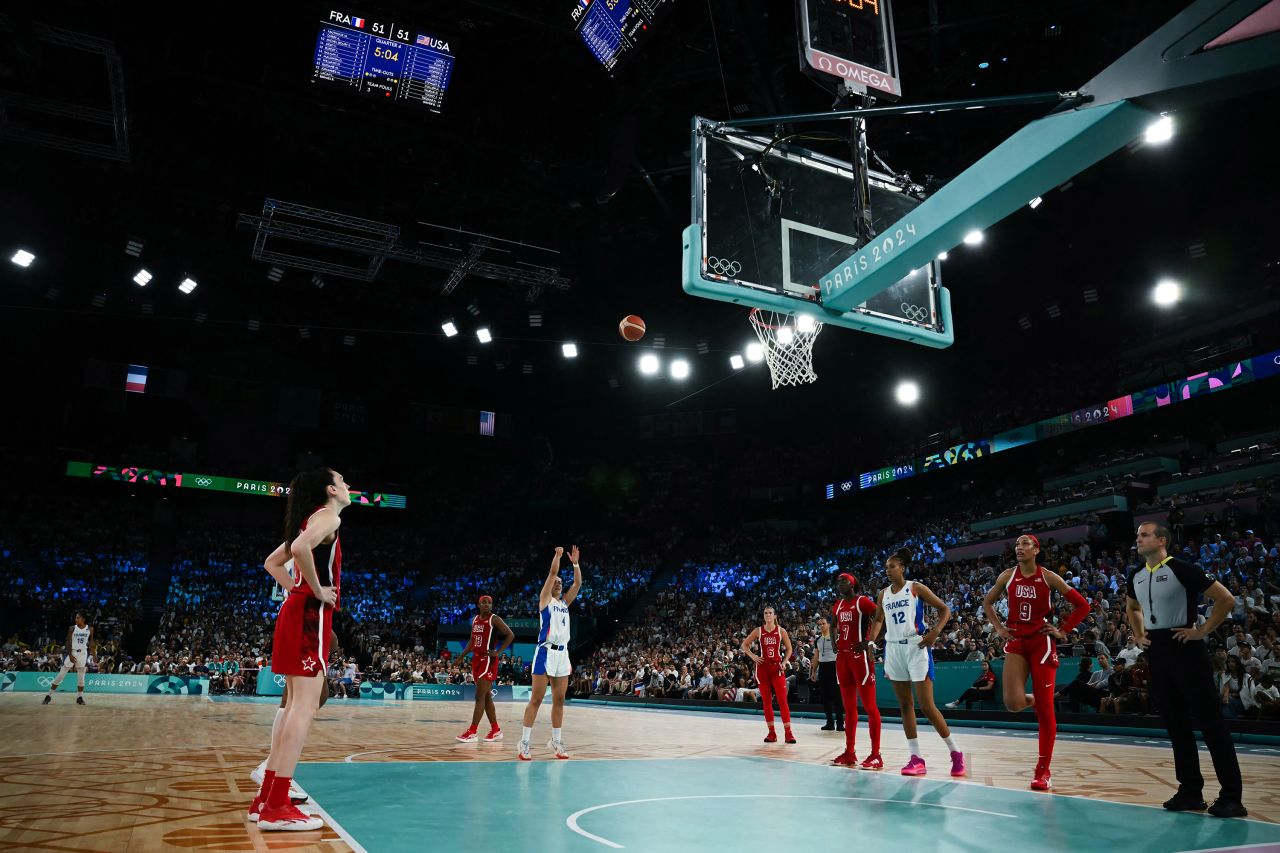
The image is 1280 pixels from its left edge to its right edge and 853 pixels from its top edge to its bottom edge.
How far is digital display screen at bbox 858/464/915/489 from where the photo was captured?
31.2 metres

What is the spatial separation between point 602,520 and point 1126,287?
24.0 meters

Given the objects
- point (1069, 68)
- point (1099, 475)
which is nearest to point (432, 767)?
point (1069, 68)

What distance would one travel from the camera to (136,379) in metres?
29.9

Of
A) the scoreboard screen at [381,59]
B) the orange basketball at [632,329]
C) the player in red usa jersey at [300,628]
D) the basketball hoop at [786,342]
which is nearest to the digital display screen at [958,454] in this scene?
the orange basketball at [632,329]

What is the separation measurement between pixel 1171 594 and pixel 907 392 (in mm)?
23637

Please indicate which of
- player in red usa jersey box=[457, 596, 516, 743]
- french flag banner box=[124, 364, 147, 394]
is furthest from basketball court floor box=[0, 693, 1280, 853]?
french flag banner box=[124, 364, 147, 394]

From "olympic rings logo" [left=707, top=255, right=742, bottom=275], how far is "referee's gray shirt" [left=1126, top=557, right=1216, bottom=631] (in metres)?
4.01

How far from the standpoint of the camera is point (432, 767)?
726cm

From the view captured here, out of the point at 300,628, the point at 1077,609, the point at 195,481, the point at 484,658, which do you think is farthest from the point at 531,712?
the point at 195,481

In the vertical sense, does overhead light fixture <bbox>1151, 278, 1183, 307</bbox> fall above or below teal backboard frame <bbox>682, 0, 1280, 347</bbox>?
above

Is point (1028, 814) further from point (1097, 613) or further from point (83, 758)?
point (1097, 613)

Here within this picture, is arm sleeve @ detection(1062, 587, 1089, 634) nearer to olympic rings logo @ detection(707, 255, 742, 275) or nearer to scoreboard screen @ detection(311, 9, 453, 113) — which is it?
olympic rings logo @ detection(707, 255, 742, 275)

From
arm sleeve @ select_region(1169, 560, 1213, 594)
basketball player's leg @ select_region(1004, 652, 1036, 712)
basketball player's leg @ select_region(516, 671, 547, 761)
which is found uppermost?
arm sleeve @ select_region(1169, 560, 1213, 594)

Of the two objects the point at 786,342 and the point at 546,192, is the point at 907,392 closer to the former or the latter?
the point at 546,192
